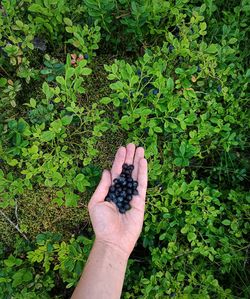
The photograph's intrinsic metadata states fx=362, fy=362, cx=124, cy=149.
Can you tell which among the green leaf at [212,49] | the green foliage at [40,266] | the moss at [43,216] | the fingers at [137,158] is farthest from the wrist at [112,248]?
the green leaf at [212,49]

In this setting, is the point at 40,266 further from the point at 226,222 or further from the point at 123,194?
the point at 226,222

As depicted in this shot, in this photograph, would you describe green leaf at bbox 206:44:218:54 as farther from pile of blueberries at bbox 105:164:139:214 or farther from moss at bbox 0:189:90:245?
moss at bbox 0:189:90:245

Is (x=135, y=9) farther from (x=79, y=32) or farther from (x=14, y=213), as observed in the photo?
(x=14, y=213)

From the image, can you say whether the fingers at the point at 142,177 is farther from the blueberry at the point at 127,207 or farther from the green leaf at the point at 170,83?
the green leaf at the point at 170,83

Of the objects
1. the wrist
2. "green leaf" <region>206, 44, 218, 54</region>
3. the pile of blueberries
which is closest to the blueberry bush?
"green leaf" <region>206, 44, 218, 54</region>

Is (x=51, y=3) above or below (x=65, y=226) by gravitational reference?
above

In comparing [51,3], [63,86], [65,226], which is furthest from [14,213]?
[51,3]
